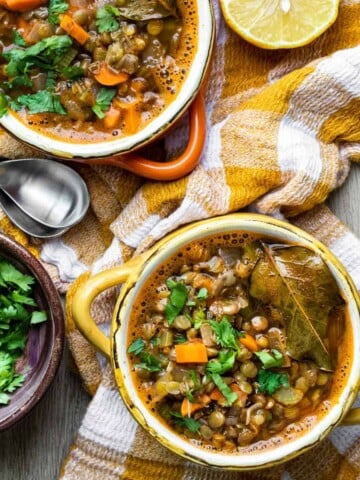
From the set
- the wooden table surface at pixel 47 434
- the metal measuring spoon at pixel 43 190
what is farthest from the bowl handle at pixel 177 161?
the wooden table surface at pixel 47 434

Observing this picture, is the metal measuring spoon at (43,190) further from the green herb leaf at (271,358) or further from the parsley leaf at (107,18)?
the green herb leaf at (271,358)

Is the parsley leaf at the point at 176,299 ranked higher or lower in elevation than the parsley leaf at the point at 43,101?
lower

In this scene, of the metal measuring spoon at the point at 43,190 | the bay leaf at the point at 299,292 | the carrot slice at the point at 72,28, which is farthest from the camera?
the metal measuring spoon at the point at 43,190

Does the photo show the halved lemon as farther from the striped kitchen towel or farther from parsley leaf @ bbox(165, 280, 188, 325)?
parsley leaf @ bbox(165, 280, 188, 325)

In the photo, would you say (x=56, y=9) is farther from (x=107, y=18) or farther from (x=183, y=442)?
(x=183, y=442)

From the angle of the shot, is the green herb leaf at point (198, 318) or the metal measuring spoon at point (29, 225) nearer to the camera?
the green herb leaf at point (198, 318)

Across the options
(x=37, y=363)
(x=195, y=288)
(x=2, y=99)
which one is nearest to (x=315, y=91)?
(x=195, y=288)

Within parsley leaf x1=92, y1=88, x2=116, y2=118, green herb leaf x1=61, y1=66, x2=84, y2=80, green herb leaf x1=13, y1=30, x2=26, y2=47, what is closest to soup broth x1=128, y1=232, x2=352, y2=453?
parsley leaf x1=92, y1=88, x2=116, y2=118

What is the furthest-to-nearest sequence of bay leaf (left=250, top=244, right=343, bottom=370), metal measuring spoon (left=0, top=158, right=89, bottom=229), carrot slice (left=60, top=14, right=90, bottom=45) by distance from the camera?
metal measuring spoon (left=0, top=158, right=89, bottom=229), carrot slice (left=60, top=14, right=90, bottom=45), bay leaf (left=250, top=244, right=343, bottom=370)
